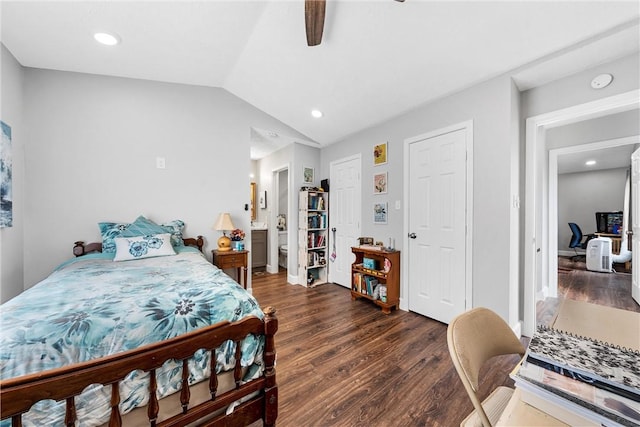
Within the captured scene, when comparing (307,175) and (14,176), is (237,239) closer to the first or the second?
(307,175)

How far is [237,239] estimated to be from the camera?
351 centimetres

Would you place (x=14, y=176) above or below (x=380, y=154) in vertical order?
below

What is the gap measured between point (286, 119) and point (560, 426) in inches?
154

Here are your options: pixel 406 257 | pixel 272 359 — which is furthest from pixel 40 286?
pixel 406 257

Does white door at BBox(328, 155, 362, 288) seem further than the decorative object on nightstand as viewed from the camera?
Yes

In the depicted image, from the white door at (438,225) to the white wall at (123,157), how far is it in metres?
2.34

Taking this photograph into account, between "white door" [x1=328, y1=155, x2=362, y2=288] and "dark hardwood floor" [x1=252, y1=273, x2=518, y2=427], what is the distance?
1.07m

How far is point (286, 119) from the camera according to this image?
12.5ft

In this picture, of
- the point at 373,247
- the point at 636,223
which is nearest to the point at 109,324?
the point at 373,247

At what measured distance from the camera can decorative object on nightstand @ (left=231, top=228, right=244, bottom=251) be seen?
11.4ft

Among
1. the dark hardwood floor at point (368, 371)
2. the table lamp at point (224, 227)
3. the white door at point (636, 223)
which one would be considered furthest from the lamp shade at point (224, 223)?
the white door at point (636, 223)

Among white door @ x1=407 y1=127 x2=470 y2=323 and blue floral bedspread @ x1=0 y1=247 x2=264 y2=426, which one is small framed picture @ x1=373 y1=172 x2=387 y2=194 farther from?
blue floral bedspread @ x1=0 y1=247 x2=264 y2=426

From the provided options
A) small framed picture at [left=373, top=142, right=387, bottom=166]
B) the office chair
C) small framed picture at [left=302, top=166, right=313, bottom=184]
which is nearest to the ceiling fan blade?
small framed picture at [left=373, top=142, right=387, bottom=166]

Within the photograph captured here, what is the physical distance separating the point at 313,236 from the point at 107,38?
330cm
